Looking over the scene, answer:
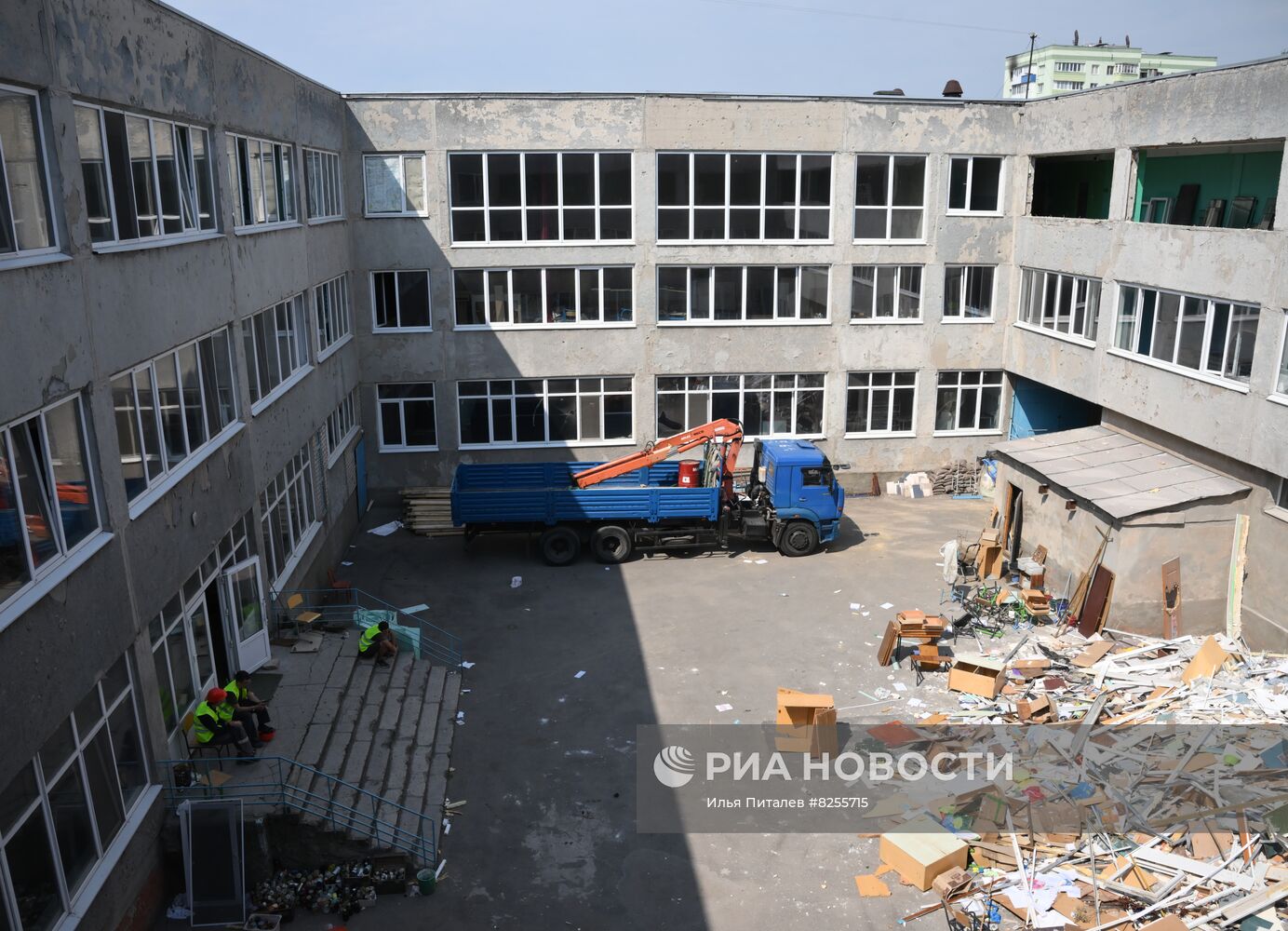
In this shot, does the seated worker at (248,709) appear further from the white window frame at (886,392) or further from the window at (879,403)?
Result: the window at (879,403)

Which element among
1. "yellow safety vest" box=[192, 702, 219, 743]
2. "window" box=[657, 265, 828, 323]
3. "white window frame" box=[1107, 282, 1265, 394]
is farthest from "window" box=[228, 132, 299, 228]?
"white window frame" box=[1107, 282, 1265, 394]

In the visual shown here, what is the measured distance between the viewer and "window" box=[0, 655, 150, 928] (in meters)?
7.30

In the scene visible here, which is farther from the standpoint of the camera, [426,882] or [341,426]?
[341,426]

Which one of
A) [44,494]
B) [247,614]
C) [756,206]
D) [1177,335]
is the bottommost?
[247,614]

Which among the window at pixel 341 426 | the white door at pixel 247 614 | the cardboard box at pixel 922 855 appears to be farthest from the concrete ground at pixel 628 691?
the white door at pixel 247 614

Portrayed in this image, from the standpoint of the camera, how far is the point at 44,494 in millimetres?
7863

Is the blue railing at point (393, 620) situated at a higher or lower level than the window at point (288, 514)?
lower

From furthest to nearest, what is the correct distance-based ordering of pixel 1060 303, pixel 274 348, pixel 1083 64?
pixel 1083 64 → pixel 1060 303 → pixel 274 348

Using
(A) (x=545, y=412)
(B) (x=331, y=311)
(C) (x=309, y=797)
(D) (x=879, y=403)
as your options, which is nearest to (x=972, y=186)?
(D) (x=879, y=403)

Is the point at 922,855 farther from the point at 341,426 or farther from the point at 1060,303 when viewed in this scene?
the point at 1060,303

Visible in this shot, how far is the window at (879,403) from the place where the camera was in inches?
953

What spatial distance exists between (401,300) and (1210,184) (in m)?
17.2

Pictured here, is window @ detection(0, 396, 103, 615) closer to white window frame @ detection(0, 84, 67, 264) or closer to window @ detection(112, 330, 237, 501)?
window @ detection(112, 330, 237, 501)

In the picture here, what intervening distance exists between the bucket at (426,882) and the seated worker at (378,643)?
176 inches
